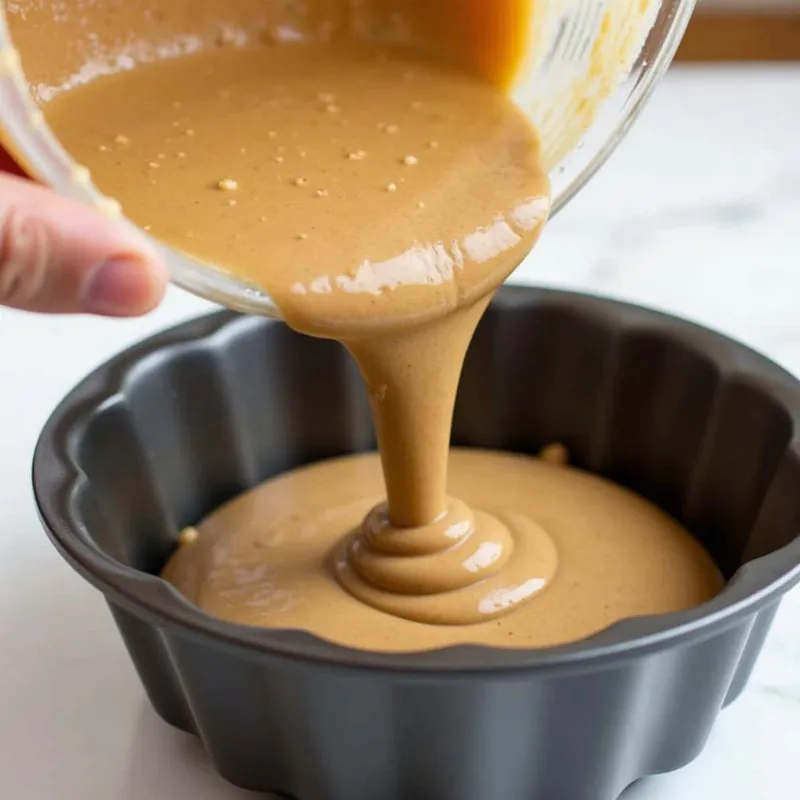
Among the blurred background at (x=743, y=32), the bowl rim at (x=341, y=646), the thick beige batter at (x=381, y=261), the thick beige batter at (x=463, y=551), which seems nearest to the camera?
the bowl rim at (x=341, y=646)

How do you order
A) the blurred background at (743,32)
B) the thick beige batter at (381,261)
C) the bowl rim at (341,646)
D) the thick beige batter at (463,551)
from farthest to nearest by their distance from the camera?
the blurred background at (743,32) → the thick beige batter at (463,551) → the thick beige batter at (381,261) → the bowl rim at (341,646)

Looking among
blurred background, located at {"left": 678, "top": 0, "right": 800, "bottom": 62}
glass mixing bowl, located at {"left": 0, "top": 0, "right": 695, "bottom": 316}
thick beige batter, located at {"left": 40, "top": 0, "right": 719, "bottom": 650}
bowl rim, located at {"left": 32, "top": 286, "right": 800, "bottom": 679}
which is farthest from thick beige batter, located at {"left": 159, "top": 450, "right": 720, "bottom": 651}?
blurred background, located at {"left": 678, "top": 0, "right": 800, "bottom": 62}

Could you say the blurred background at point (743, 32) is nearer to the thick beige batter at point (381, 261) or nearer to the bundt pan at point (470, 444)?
the bundt pan at point (470, 444)

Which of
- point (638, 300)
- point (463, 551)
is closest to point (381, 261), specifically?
point (463, 551)

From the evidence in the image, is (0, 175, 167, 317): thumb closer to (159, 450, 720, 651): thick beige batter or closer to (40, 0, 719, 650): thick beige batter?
(40, 0, 719, 650): thick beige batter

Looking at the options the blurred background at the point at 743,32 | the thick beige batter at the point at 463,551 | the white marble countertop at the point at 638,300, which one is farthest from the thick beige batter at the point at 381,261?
the blurred background at the point at 743,32

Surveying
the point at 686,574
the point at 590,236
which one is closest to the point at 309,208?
the point at 686,574
